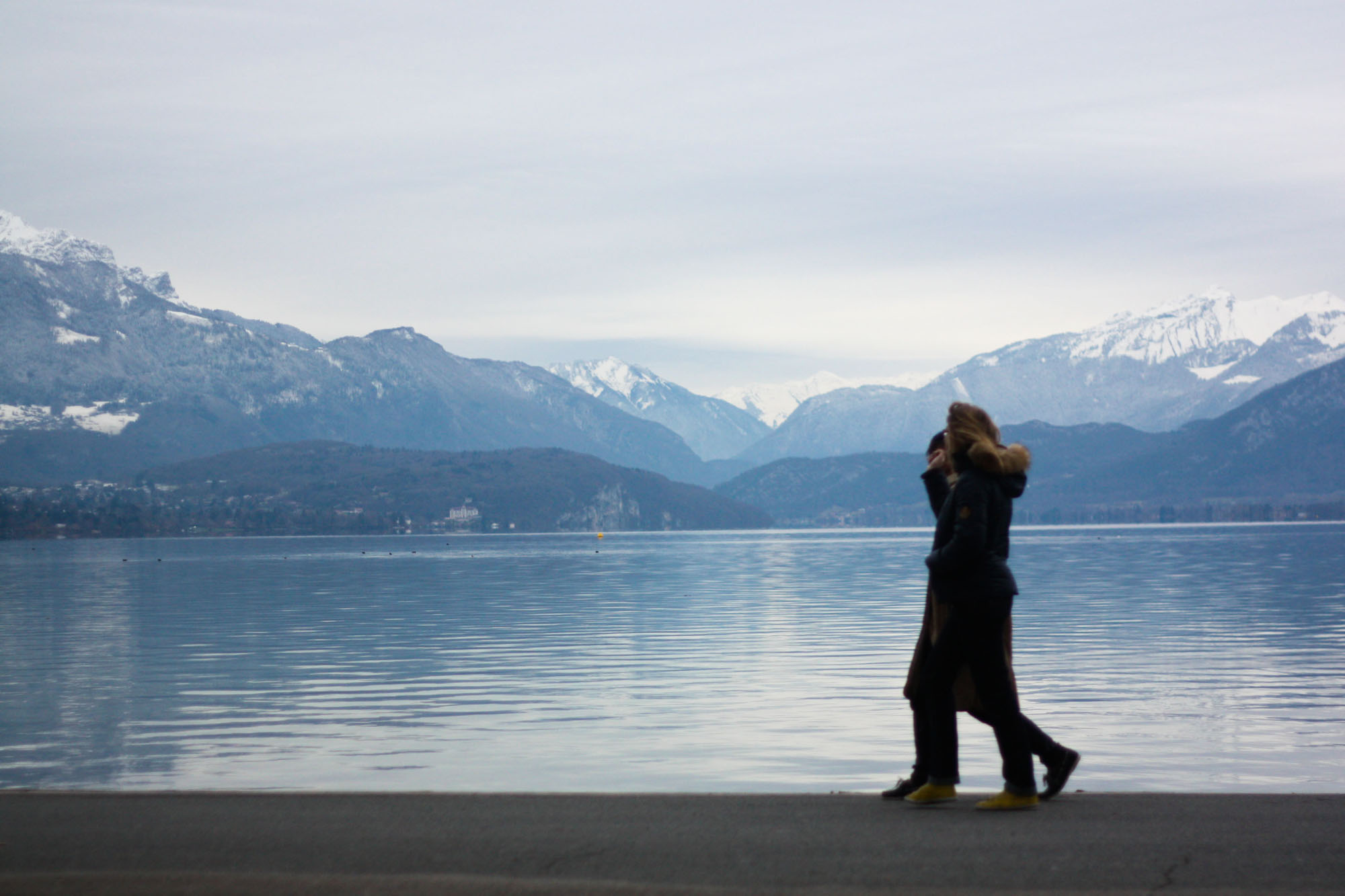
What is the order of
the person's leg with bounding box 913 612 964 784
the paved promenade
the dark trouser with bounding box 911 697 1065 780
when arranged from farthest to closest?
the dark trouser with bounding box 911 697 1065 780 < the person's leg with bounding box 913 612 964 784 < the paved promenade

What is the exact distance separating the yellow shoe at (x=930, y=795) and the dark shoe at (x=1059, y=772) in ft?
2.47

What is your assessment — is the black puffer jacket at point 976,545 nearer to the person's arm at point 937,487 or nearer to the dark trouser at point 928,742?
the person's arm at point 937,487

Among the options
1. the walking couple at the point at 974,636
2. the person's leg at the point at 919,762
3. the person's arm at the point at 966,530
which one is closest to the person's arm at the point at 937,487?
the walking couple at the point at 974,636

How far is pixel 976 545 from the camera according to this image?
34.9 ft

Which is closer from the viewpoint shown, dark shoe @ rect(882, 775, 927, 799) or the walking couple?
the walking couple

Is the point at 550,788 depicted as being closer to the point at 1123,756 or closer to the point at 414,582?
the point at 1123,756

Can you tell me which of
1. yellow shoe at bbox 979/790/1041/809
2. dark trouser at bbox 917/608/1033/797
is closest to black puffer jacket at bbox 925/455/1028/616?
dark trouser at bbox 917/608/1033/797

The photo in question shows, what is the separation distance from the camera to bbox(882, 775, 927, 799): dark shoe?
441 inches

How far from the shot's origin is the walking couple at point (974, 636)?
35.1 ft

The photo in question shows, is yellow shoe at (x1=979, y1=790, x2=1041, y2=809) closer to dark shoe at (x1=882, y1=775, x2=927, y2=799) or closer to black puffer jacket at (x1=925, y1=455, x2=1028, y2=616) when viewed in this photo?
dark shoe at (x1=882, y1=775, x2=927, y2=799)

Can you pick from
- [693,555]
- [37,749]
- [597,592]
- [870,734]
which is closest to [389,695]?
[37,749]

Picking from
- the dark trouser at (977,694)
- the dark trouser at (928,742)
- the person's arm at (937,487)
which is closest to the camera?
the dark trouser at (977,694)

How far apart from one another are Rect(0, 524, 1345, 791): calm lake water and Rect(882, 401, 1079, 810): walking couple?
6243 millimetres

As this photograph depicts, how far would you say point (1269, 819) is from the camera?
9859 mm
